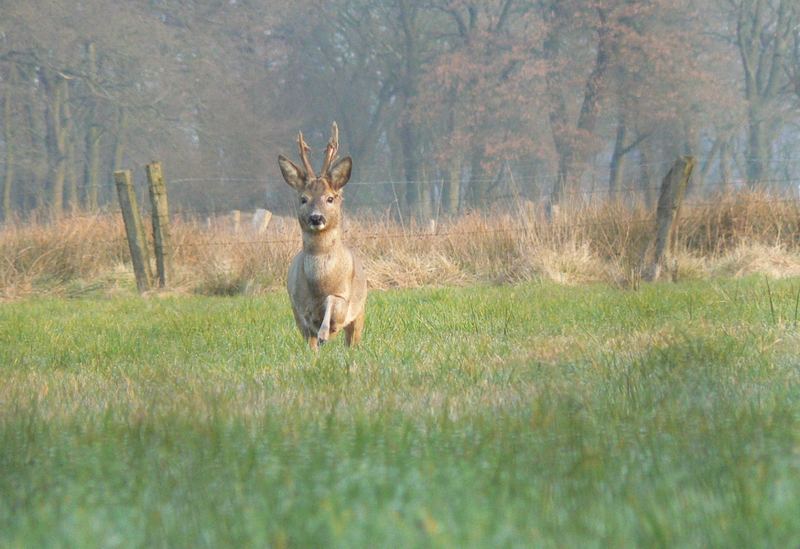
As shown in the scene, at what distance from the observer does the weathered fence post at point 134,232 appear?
45.8 feet

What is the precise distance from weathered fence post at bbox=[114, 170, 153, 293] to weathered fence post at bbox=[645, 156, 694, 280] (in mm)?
6817

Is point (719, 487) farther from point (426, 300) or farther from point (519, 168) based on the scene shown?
point (519, 168)

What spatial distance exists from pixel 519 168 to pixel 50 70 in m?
16.0

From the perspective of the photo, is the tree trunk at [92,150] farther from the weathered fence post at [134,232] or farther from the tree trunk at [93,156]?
the weathered fence post at [134,232]

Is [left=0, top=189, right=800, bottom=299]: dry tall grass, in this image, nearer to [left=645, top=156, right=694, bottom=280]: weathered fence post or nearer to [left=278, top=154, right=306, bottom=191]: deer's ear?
[left=645, top=156, right=694, bottom=280]: weathered fence post

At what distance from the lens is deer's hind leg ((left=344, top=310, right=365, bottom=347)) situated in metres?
7.35

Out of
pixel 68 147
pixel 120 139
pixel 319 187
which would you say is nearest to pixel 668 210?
pixel 319 187

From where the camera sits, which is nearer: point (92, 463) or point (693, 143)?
point (92, 463)

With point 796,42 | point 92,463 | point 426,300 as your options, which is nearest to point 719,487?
point 92,463

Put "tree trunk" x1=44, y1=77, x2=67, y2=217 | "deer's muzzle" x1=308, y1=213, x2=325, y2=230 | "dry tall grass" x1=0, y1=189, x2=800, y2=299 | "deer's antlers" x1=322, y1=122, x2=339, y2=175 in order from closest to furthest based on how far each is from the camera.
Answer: "deer's muzzle" x1=308, y1=213, x2=325, y2=230 < "deer's antlers" x1=322, y1=122, x2=339, y2=175 < "dry tall grass" x1=0, y1=189, x2=800, y2=299 < "tree trunk" x1=44, y1=77, x2=67, y2=217

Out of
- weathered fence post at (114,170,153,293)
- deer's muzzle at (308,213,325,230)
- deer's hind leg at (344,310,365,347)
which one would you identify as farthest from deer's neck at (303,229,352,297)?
weathered fence post at (114,170,153,293)

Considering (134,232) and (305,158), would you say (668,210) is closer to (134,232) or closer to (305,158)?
(305,158)

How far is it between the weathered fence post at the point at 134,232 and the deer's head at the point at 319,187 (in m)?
7.08

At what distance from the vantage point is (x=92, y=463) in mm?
2801
